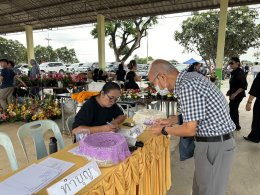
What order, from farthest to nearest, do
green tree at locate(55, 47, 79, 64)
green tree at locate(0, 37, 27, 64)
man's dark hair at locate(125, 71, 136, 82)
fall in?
1. green tree at locate(55, 47, 79, 64)
2. green tree at locate(0, 37, 27, 64)
3. man's dark hair at locate(125, 71, 136, 82)

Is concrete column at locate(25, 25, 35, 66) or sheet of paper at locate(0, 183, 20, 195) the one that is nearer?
sheet of paper at locate(0, 183, 20, 195)

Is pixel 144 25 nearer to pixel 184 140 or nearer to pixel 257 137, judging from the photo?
pixel 257 137

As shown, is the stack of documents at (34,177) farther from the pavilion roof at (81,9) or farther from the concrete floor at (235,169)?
the pavilion roof at (81,9)

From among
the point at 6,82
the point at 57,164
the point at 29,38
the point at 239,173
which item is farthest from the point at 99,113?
the point at 29,38

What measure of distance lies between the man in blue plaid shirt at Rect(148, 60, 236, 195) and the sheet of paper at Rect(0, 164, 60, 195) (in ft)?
2.50

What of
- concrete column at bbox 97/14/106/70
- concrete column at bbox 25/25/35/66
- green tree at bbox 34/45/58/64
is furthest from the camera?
green tree at bbox 34/45/58/64

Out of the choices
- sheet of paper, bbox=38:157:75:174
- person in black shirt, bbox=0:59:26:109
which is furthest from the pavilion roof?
sheet of paper, bbox=38:157:75:174

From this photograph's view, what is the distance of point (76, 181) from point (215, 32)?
16.4m

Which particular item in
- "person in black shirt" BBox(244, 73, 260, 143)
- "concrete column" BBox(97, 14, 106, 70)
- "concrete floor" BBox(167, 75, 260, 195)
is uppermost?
"concrete column" BBox(97, 14, 106, 70)

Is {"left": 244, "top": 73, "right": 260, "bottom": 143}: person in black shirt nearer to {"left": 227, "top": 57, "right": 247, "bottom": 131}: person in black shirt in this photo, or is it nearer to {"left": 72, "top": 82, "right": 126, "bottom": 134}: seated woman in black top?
{"left": 227, "top": 57, "right": 247, "bottom": 131}: person in black shirt

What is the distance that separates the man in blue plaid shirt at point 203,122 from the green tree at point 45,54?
37.1 m

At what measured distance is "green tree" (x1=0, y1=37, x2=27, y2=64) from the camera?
100ft

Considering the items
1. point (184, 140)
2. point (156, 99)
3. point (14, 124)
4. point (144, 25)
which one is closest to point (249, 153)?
point (156, 99)

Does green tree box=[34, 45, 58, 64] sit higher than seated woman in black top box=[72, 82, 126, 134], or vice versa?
green tree box=[34, 45, 58, 64]
